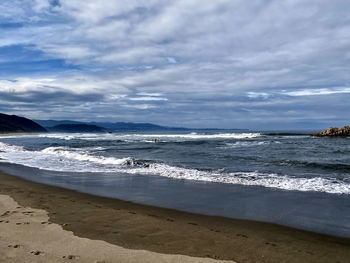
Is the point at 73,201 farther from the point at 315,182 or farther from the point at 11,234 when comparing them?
the point at 315,182

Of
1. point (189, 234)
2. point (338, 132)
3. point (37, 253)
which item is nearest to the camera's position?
point (37, 253)

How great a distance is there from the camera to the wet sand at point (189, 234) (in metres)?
4.44

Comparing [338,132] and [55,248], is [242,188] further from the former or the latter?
[338,132]

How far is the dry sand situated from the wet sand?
21 centimetres

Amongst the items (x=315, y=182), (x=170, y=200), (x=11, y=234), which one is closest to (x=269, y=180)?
(x=315, y=182)

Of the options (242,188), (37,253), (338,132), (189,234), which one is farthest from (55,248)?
(338,132)

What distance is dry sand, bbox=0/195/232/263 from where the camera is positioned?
4.02 metres

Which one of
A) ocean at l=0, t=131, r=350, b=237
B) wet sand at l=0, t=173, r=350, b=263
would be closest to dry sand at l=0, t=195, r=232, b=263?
wet sand at l=0, t=173, r=350, b=263

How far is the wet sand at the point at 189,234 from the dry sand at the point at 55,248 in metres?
0.21

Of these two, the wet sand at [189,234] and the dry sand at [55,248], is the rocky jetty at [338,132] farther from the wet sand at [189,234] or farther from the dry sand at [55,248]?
the dry sand at [55,248]

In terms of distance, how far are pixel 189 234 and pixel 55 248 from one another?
7.36ft

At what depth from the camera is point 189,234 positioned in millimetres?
5258

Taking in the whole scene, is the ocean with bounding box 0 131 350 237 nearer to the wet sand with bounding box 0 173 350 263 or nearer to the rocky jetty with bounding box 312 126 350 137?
the wet sand with bounding box 0 173 350 263

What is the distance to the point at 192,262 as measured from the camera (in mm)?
3984
